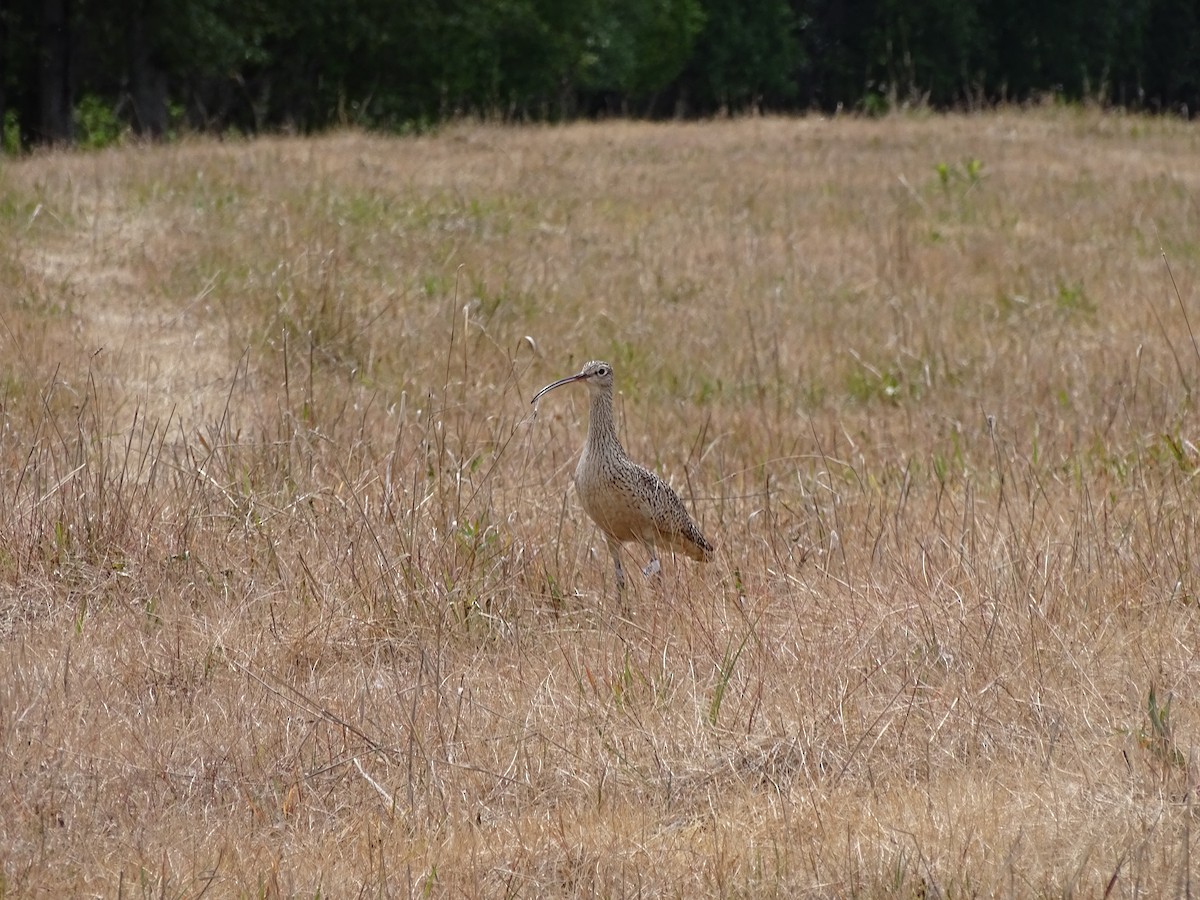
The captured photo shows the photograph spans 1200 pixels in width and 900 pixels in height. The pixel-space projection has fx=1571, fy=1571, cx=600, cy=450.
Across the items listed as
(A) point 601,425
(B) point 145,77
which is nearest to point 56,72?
(B) point 145,77

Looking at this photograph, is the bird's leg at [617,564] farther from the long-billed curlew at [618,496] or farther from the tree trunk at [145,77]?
the tree trunk at [145,77]

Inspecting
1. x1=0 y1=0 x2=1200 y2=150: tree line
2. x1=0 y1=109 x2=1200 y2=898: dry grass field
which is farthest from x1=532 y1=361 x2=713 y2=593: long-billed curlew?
x1=0 y1=0 x2=1200 y2=150: tree line

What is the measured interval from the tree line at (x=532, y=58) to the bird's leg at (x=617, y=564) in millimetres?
12687

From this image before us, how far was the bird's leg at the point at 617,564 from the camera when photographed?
528 centimetres

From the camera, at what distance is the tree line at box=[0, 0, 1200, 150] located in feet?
76.0

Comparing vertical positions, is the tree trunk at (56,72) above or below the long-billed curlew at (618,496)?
above

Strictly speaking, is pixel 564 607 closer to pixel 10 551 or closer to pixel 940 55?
pixel 10 551

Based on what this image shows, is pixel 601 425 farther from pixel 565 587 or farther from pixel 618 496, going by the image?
pixel 565 587

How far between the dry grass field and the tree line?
8.91m

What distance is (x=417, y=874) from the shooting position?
348 centimetres

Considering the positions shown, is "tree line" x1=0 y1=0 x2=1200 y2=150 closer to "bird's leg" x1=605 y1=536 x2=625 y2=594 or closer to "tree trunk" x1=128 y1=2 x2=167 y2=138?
"tree trunk" x1=128 y1=2 x2=167 y2=138

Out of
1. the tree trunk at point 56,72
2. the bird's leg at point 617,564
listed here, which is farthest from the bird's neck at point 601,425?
the tree trunk at point 56,72

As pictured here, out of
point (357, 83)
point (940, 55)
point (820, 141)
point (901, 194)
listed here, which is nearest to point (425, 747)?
point (901, 194)

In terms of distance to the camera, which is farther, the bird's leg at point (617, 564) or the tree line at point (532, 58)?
the tree line at point (532, 58)
